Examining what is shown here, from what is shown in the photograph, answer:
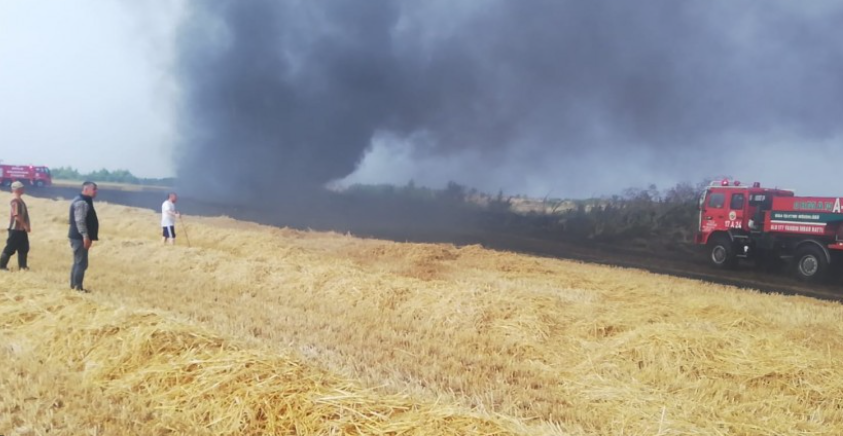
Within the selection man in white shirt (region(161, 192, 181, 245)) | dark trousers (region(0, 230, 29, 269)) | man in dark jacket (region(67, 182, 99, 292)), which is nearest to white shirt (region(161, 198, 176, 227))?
man in white shirt (region(161, 192, 181, 245))

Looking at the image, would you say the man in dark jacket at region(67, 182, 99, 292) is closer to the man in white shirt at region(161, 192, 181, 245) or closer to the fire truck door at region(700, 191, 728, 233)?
the man in white shirt at region(161, 192, 181, 245)

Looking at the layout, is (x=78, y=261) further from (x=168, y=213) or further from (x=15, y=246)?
(x=168, y=213)

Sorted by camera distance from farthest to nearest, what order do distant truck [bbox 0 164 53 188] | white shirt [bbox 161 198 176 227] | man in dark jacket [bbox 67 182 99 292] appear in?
distant truck [bbox 0 164 53 188] → white shirt [bbox 161 198 176 227] → man in dark jacket [bbox 67 182 99 292]

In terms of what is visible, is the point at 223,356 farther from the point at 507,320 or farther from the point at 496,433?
the point at 507,320

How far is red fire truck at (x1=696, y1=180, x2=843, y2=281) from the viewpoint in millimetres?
15445

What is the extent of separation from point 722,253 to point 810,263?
2.85m

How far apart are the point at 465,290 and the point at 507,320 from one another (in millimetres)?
1379

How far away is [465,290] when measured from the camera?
8.73m

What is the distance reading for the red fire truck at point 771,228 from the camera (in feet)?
50.7

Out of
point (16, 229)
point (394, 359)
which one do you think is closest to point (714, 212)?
point (394, 359)

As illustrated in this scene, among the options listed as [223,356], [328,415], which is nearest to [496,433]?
[328,415]

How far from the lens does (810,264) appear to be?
15805mm

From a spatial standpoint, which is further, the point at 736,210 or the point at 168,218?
the point at 736,210

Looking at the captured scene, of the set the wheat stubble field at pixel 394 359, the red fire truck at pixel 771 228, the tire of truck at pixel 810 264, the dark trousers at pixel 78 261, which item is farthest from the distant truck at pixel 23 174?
the tire of truck at pixel 810 264
